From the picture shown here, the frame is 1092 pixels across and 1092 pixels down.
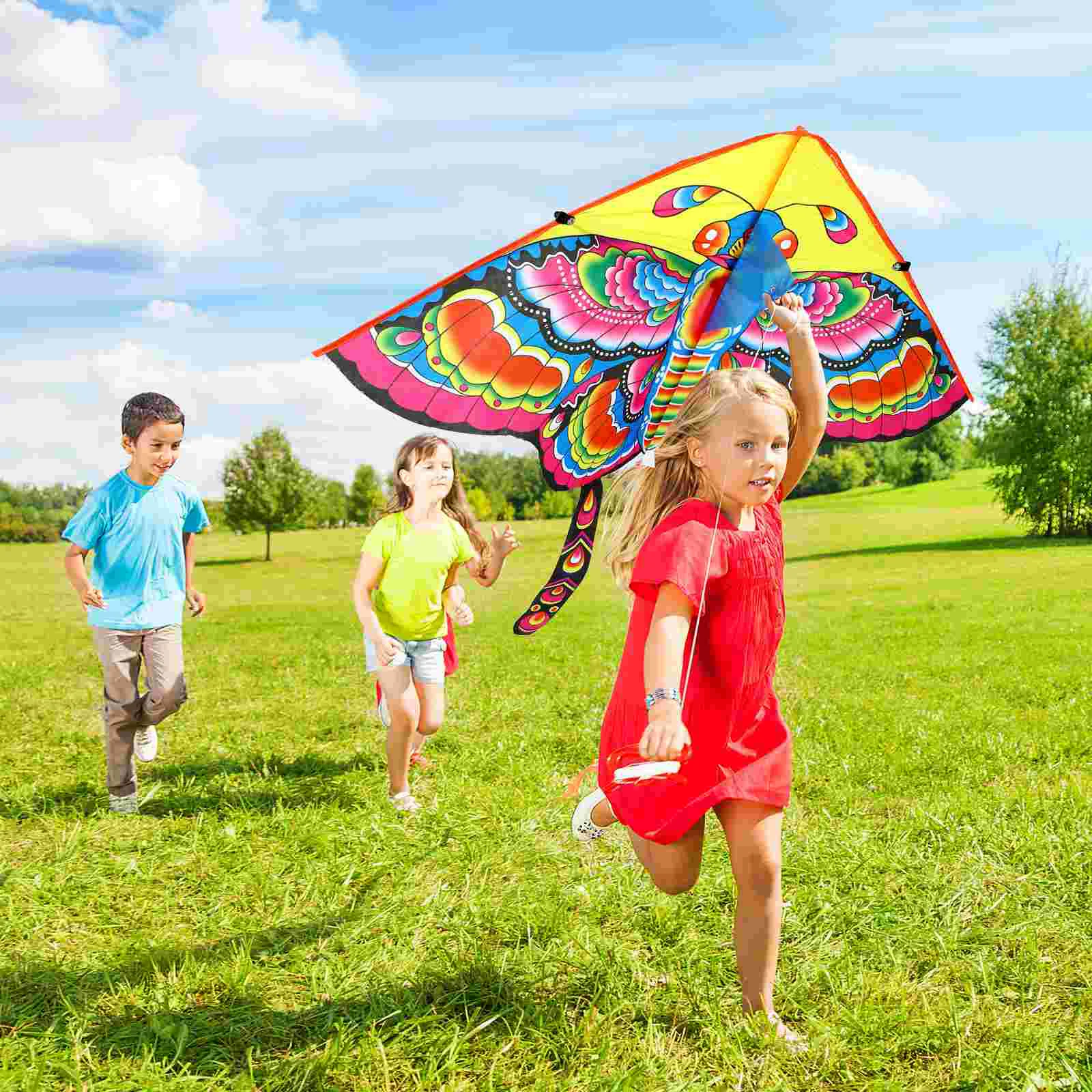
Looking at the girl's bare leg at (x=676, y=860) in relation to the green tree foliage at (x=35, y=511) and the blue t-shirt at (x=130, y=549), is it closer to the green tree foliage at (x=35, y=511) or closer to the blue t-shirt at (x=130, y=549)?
the blue t-shirt at (x=130, y=549)

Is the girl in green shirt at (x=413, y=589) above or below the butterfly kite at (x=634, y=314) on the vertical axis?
below

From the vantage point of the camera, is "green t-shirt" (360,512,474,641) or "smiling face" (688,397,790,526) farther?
"green t-shirt" (360,512,474,641)

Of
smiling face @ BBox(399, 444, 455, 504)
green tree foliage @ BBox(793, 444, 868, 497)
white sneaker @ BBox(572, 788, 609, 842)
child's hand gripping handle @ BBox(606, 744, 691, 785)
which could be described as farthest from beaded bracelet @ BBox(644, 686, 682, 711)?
green tree foliage @ BBox(793, 444, 868, 497)

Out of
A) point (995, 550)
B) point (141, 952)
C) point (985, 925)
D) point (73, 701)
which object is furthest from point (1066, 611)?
point (995, 550)

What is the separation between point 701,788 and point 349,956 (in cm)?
169

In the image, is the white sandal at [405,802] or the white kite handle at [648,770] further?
the white sandal at [405,802]

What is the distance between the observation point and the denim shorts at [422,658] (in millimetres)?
5480

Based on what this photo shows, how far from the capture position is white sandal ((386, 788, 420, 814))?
5340mm

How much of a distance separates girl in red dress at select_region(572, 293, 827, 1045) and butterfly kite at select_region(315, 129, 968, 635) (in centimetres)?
39

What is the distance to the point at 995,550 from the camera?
31.4 meters

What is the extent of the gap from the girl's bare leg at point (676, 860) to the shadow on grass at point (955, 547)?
2878 cm

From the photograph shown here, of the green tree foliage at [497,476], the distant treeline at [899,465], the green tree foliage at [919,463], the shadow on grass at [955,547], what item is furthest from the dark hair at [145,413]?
the green tree foliage at [919,463]

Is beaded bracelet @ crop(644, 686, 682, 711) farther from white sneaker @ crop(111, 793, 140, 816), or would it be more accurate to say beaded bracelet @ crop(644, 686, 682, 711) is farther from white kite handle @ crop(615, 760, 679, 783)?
white sneaker @ crop(111, 793, 140, 816)

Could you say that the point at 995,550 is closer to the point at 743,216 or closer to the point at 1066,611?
the point at 1066,611
